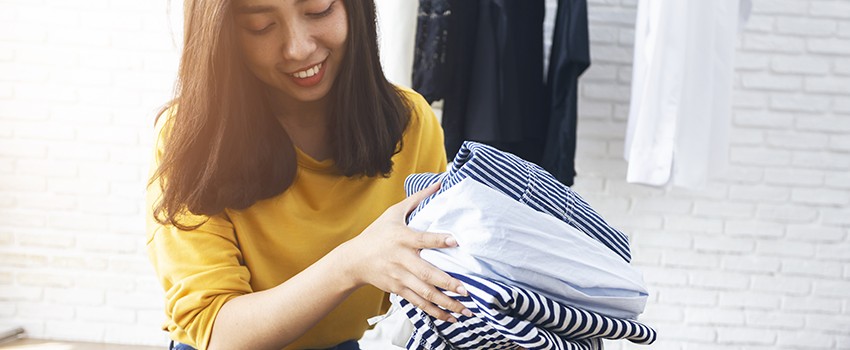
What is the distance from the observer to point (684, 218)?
9.48 ft

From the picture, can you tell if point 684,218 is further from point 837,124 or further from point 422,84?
point 422,84

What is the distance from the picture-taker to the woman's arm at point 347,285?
2.68 ft

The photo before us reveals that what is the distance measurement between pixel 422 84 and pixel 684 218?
122 cm

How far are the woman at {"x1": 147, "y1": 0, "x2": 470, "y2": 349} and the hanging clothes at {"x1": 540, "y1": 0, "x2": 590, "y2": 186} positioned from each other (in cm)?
107

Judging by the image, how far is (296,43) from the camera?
1.11 meters

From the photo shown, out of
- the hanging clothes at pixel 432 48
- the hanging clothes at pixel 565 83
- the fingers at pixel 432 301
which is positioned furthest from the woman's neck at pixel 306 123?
the hanging clothes at pixel 565 83

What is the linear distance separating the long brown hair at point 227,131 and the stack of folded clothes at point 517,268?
357 millimetres

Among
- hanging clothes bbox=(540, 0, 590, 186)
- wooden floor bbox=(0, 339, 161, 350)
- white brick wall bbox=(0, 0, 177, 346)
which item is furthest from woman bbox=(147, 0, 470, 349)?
wooden floor bbox=(0, 339, 161, 350)

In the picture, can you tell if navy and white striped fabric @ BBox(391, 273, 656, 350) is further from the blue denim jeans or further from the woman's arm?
the blue denim jeans

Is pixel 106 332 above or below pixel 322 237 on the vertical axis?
below

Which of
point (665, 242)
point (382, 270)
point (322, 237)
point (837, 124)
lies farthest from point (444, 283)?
point (837, 124)

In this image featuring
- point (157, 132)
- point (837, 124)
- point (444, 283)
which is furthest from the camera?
point (837, 124)

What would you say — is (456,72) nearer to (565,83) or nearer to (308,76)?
(565,83)

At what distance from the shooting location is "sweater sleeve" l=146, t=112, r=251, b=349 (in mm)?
1062
